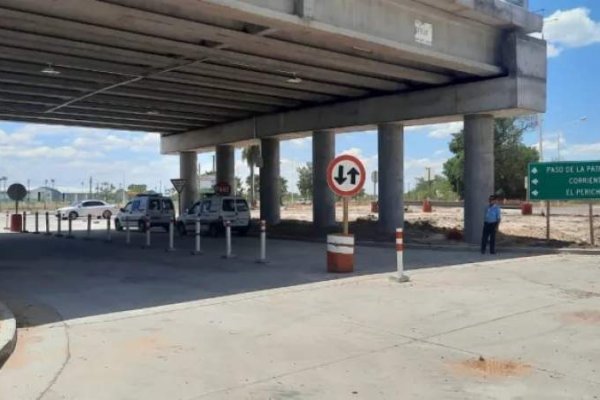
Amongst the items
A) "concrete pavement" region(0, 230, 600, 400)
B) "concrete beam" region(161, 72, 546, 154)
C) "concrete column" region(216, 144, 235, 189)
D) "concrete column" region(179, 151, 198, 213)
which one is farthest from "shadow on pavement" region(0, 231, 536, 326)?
"concrete column" region(179, 151, 198, 213)

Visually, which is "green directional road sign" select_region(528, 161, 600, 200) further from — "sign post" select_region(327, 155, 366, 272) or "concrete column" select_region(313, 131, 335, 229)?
"concrete column" select_region(313, 131, 335, 229)

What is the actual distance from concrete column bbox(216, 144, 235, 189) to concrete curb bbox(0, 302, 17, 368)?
87.9 feet

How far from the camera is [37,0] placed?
481 inches

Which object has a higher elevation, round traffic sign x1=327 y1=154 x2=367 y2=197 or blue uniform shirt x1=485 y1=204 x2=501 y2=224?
round traffic sign x1=327 y1=154 x2=367 y2=197

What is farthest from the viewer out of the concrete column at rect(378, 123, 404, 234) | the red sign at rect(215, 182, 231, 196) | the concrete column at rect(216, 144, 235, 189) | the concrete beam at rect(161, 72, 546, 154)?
the concrete column at rect(216, 144, 235, 189)

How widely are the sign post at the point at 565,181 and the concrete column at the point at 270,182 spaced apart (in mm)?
→ 14170

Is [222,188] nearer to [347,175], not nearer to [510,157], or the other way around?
[347,175]

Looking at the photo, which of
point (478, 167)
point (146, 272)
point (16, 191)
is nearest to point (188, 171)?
point (16, 191)

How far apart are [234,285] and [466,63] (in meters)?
10.5

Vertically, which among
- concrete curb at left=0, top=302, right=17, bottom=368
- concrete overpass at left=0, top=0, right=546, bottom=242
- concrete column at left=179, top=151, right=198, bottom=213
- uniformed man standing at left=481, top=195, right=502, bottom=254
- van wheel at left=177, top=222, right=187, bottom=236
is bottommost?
concrete curb at left=0, top=302, right=17, bottom=368

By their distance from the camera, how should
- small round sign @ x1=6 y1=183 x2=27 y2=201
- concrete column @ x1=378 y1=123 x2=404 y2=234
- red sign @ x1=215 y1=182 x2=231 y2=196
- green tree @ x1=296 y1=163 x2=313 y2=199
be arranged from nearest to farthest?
1. concrete column @ x1=378 y1=123 x2=404 y2=234
2. small round sign @ x1=6 y1=183 x2=27 y2=201
3. red sign @ x1=215 y1=182 x2=231 y2=196
4. green tree @ x1=296 y1=163 x2=313 y2=199

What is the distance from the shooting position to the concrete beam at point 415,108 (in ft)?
65.1

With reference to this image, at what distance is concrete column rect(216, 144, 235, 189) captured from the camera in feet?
115

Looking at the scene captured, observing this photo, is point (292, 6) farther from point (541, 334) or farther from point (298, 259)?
point (541, 334)
